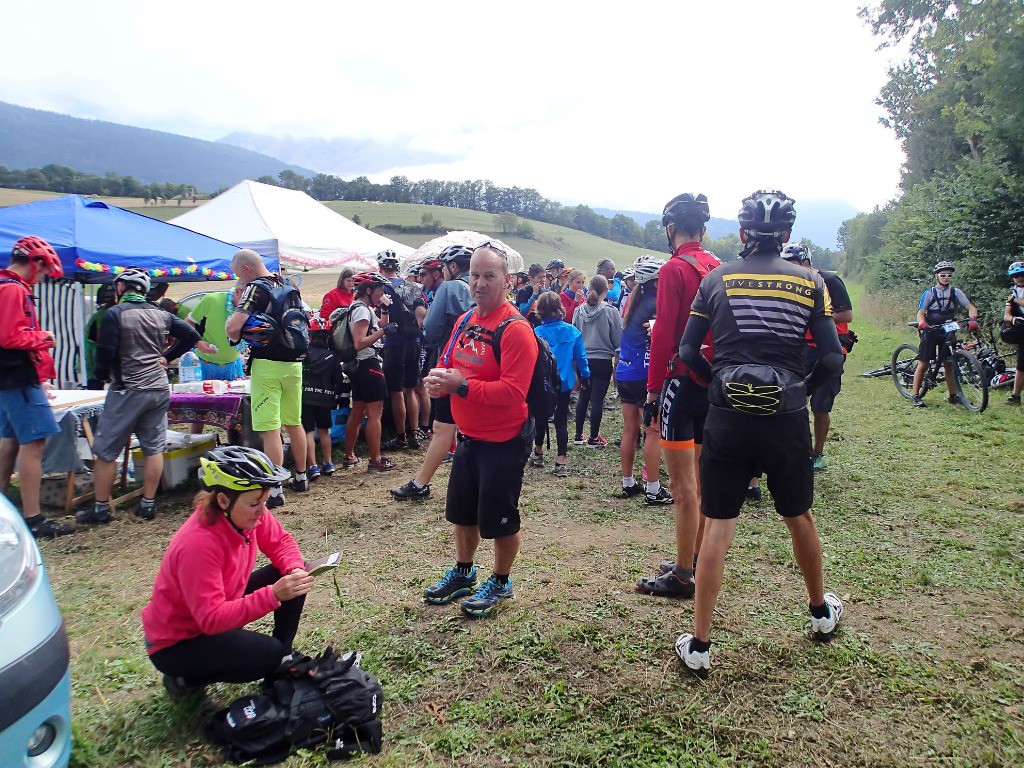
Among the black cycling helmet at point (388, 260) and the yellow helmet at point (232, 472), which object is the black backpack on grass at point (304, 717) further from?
the black cycling helmet at point (388, 260)

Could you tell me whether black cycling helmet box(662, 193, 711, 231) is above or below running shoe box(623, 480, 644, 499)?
above

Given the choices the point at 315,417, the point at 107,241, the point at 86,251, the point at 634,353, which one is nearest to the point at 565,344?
the point at 634,353

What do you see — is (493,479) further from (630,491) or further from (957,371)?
(957,371)

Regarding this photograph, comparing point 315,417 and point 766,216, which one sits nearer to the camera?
point 766,216

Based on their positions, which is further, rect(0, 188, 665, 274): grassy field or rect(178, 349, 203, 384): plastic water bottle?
rect(0, 188, 665, 274): grassy field

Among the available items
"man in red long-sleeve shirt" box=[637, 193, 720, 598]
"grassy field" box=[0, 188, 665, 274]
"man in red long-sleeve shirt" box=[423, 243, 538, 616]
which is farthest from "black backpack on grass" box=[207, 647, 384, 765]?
"grassy field" box=[0, 188, 665, 274]

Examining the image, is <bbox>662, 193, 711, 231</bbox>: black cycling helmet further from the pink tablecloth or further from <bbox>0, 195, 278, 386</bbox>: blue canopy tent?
<bbox>0, 195, 278, 386</bbox>: blue canopy tent

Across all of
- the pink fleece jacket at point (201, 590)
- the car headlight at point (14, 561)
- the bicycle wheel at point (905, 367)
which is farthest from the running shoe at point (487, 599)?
the bicycle wheel at point (905, 367)

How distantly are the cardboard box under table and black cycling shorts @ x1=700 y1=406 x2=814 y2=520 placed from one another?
16.4 feet

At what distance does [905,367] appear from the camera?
989cm

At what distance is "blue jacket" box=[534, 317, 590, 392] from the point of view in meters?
6.91

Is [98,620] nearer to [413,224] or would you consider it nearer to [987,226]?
[987,226]

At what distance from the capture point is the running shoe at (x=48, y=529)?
16.6ft

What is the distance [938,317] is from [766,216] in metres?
7.55
